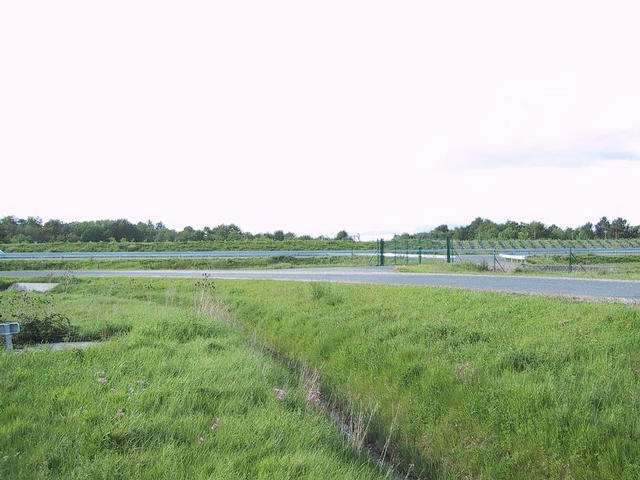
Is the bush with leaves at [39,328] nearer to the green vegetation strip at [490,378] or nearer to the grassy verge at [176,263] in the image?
the green vegetation strip at [490,378]

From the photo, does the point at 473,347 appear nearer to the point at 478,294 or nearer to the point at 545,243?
the point at 478,294

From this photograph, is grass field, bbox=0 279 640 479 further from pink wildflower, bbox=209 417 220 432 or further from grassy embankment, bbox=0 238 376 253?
grassy embankment, bbox=0 238 376 253

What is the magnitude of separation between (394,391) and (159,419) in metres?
3.90

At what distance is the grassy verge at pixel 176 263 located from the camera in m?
35.6

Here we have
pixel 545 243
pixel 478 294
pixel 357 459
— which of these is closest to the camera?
pixel 357 459

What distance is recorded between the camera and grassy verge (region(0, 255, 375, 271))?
35562 millimetres

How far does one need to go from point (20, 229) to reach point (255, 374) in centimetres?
6554

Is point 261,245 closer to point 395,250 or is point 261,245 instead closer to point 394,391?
point 395,250

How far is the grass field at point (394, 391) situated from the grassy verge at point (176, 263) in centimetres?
2437

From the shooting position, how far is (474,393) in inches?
271

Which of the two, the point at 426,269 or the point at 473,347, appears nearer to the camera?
the point at 473,347

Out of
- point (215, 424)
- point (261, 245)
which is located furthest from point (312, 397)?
point (261, 245)

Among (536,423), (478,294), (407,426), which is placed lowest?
(407,426)

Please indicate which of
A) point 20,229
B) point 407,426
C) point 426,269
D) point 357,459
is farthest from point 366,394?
point 20,229
